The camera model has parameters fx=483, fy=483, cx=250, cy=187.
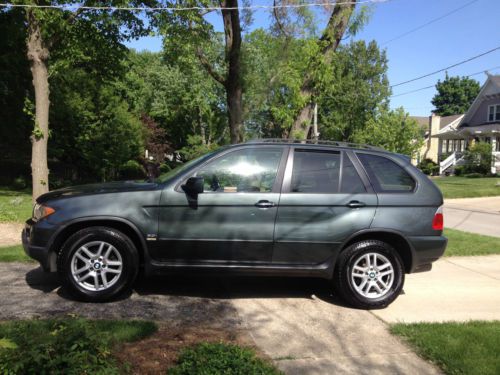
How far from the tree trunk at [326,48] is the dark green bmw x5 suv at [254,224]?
277 inches

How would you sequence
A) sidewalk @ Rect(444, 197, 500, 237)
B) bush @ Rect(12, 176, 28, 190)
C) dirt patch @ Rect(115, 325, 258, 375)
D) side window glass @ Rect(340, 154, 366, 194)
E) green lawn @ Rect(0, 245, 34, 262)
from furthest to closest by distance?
bush @ Rect(12, 176, 28, 190), sidewalk @ Rect(444, 197, 500, 237), green lawn @ Rect(0, 245, 34, 262), side window glass @ Rect(340, 154, 366, 194), dirt patch @ Rect(115, 325, 258, 375)

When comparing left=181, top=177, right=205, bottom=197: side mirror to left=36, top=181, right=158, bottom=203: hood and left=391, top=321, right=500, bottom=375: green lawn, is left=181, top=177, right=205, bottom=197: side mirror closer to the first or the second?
left=36, top=181, right=158, bottom=203: hood

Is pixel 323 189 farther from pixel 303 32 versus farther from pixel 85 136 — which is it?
pixel 85 136

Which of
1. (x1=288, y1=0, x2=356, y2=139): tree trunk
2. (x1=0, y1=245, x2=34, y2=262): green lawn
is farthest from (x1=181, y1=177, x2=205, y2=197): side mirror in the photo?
(x1=288, y1=0, x2=356, y2=139): tree trunk

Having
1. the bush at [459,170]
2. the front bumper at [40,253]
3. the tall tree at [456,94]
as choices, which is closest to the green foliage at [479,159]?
the bush at [459,170]

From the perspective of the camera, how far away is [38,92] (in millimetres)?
11281

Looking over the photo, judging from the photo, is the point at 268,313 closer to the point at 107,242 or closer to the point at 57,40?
the point at 107,242

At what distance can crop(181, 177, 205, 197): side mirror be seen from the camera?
5000 millimetres

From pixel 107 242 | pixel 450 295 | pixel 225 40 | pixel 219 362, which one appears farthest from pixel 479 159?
pixel 219 362

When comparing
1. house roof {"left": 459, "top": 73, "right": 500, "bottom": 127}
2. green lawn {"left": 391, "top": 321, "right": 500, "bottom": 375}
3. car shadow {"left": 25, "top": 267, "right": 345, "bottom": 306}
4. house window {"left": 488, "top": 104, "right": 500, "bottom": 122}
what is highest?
house roof {"left": 459, "top": 73, "right": 500, "bottom": 127}

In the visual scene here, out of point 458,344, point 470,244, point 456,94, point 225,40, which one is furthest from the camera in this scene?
point 456,94

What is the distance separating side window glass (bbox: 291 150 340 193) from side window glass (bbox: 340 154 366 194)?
69mm

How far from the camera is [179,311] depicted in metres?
4.95

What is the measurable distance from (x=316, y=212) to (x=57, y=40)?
9844 mm
